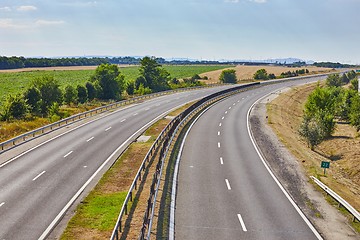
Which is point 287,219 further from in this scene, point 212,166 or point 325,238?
point 212,166

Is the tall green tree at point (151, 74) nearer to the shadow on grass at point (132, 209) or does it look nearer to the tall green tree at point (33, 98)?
the tall green tree at point (33, 98)

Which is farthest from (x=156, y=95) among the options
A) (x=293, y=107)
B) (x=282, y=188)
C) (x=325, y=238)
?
Result: (x=325, y=238)

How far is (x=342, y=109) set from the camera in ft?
213

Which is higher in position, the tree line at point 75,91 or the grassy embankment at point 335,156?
the tree line at point 75,91

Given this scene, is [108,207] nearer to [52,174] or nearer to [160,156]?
[160,156]

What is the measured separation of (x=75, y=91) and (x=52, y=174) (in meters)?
38.2

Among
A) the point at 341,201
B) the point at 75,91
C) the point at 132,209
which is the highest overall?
the point at 75,91

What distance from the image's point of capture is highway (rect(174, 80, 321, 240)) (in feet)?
52.5

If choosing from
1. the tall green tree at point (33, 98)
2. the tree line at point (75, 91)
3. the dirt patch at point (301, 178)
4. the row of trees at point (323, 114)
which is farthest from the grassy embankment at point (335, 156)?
the tall green tree at point (33, 98)

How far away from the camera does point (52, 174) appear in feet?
77.1

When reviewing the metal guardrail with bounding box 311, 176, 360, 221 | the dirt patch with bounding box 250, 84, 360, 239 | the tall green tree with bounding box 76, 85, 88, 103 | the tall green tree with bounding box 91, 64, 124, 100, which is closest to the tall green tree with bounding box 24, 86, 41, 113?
the tall green tree with bounding box 76, 85, 88, 103

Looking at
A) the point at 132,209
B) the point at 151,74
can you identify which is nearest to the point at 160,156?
the point at 132,209

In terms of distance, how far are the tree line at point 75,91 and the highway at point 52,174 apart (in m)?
10.1

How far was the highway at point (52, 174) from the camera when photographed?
16750 mm
